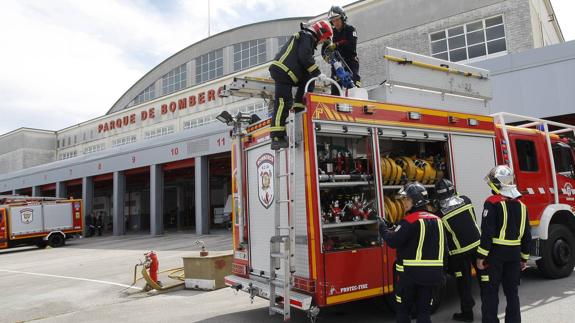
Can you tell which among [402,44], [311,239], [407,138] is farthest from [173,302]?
[402,44]

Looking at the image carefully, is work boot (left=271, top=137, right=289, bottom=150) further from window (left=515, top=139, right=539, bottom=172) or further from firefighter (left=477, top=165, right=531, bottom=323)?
window (left=515, top=139, right=539, bottom=172)

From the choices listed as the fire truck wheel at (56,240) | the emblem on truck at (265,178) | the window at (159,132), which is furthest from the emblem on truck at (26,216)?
the emblem on truck at (265,178)

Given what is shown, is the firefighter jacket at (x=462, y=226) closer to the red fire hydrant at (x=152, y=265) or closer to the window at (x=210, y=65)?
the red fire hydrant at (x=152, y=265)

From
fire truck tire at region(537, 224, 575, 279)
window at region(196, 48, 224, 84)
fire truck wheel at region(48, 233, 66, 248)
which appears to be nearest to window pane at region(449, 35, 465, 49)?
fire truck tire at region(537, 224, 575, 279)

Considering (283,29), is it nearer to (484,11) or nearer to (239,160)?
(484,11)

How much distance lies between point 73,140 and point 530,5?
47186 millimetres

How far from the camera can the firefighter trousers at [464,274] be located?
5391 mm

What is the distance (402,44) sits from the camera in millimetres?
22312

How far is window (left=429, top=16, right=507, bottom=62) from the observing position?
1983cm

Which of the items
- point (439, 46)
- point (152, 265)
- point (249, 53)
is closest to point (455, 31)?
point (439, 46)

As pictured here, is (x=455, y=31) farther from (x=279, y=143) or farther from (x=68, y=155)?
(x=68, y=155)

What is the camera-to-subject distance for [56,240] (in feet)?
79.7

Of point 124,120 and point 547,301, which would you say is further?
point 124,120

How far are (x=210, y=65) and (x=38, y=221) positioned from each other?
28685mm
